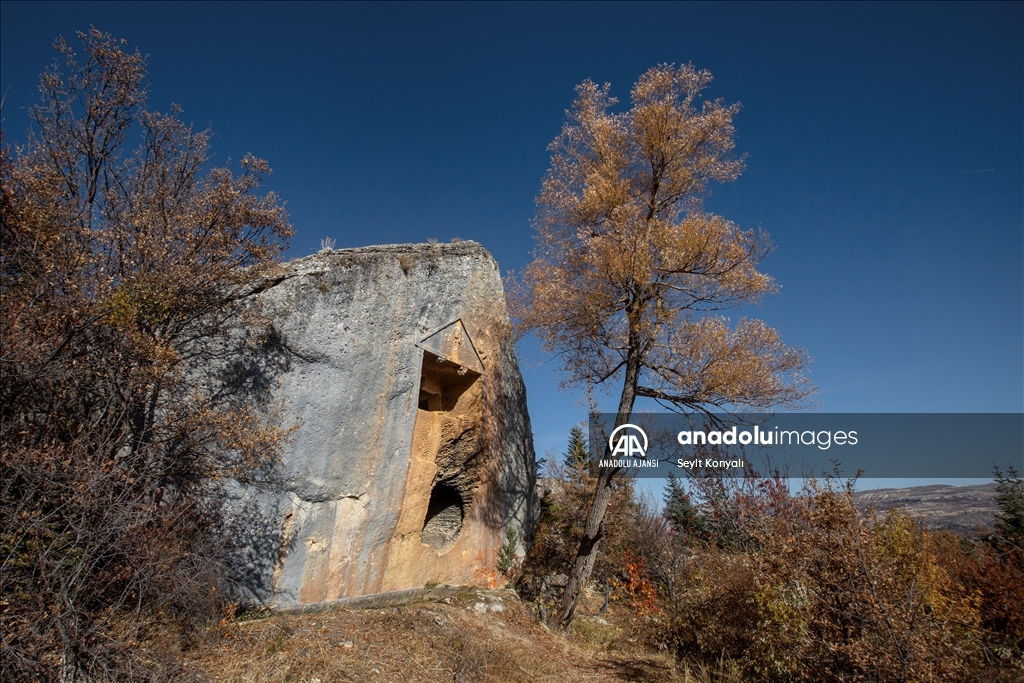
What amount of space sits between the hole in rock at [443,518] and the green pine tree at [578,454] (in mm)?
4857

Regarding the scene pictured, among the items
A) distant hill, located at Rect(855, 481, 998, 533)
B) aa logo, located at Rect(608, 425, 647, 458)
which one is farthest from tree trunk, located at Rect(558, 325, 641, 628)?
distant hill, located at Rect(855, 481, 998, 533)

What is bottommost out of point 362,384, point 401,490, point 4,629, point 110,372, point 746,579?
point 4,629

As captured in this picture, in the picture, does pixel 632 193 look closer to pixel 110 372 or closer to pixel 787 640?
pixel 787 640

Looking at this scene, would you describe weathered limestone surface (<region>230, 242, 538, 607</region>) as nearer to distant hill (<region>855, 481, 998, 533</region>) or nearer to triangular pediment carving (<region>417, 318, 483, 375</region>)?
triangular pediment carving (<region>417, 318, 483, 375</region>)

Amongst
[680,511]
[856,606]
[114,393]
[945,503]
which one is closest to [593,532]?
[856,606]

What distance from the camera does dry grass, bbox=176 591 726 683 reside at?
5.23 meters

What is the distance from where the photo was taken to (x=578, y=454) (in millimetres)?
16656

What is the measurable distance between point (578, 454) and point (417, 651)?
10845 millimetres

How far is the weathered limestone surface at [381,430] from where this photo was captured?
22.1 feet

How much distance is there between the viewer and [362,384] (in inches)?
296

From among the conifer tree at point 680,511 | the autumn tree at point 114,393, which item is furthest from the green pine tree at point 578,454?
the autumn tree at point 114,393

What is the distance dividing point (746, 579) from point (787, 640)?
170 cm

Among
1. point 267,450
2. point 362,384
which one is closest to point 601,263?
point 362,384

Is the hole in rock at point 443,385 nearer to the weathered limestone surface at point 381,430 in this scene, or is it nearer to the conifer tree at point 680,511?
the weathered limestone surface at point 381,430
